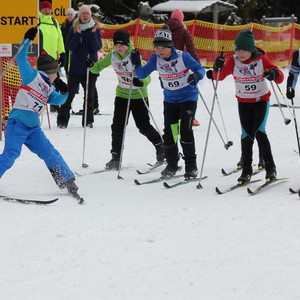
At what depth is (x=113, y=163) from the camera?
847 cm

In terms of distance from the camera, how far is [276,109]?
14.4m

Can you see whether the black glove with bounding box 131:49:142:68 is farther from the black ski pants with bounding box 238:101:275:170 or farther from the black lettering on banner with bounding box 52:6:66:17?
the black lettering on banner with bounding box 52:6:66:17

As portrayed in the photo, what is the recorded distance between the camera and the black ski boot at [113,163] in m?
8.44

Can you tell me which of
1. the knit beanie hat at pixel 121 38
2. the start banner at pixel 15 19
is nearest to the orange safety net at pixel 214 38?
the start banner at pixel 15 19

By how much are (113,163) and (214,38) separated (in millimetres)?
13927

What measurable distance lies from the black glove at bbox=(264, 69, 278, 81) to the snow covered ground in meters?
1.09

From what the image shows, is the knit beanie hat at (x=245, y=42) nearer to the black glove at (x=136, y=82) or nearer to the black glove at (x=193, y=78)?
the black glove at (x=193, y=78)

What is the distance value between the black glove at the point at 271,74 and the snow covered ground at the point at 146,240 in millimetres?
1093

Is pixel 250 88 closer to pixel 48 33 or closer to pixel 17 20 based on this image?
pixel 17 20

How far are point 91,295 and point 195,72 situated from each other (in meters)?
3.69

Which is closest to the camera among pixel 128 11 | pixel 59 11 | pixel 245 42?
pixel 245 42

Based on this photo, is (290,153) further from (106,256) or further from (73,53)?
(106,256)

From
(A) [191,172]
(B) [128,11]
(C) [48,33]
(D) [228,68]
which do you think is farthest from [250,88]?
(B) [128,11]

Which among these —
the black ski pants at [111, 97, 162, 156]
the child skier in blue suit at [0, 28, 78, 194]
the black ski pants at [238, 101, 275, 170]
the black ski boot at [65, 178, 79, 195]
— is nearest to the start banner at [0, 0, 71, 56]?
the black ski pants at [111, 97, 162, 156]
